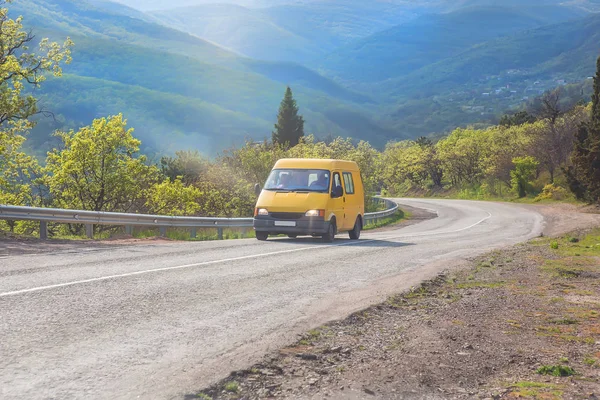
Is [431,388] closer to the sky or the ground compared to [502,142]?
closer to the ground

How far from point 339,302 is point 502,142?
7996cm

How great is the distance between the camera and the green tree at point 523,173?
203 feet

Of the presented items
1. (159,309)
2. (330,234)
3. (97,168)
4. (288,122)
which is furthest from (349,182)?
(288,122)

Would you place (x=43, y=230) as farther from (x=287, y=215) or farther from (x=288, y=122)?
(x=288, y=122)

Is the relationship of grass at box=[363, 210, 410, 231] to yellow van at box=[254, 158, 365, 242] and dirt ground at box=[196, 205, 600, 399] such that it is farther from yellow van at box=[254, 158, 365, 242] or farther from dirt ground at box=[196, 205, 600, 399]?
dirt ground at box=[196, 205, 600, 399]

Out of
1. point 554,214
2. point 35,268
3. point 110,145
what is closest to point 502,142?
point 554,214

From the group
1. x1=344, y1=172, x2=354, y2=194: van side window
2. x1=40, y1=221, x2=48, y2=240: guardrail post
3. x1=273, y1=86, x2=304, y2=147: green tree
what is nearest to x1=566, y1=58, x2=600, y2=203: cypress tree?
x1=344, y1=172, x2=354, y2=194: van side window

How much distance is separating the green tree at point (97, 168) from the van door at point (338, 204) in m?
16.3

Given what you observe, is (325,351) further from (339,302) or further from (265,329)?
(339,302)

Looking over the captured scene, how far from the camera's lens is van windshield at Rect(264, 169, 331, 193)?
1786 cm

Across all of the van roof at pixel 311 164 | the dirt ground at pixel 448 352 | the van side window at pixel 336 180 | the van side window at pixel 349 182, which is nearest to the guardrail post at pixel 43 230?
the van roof at pixel 311 164

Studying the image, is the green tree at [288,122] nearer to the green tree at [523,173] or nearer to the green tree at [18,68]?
the green tree at [523,173]

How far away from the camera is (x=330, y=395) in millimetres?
4203

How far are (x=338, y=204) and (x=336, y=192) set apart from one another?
0.43m
